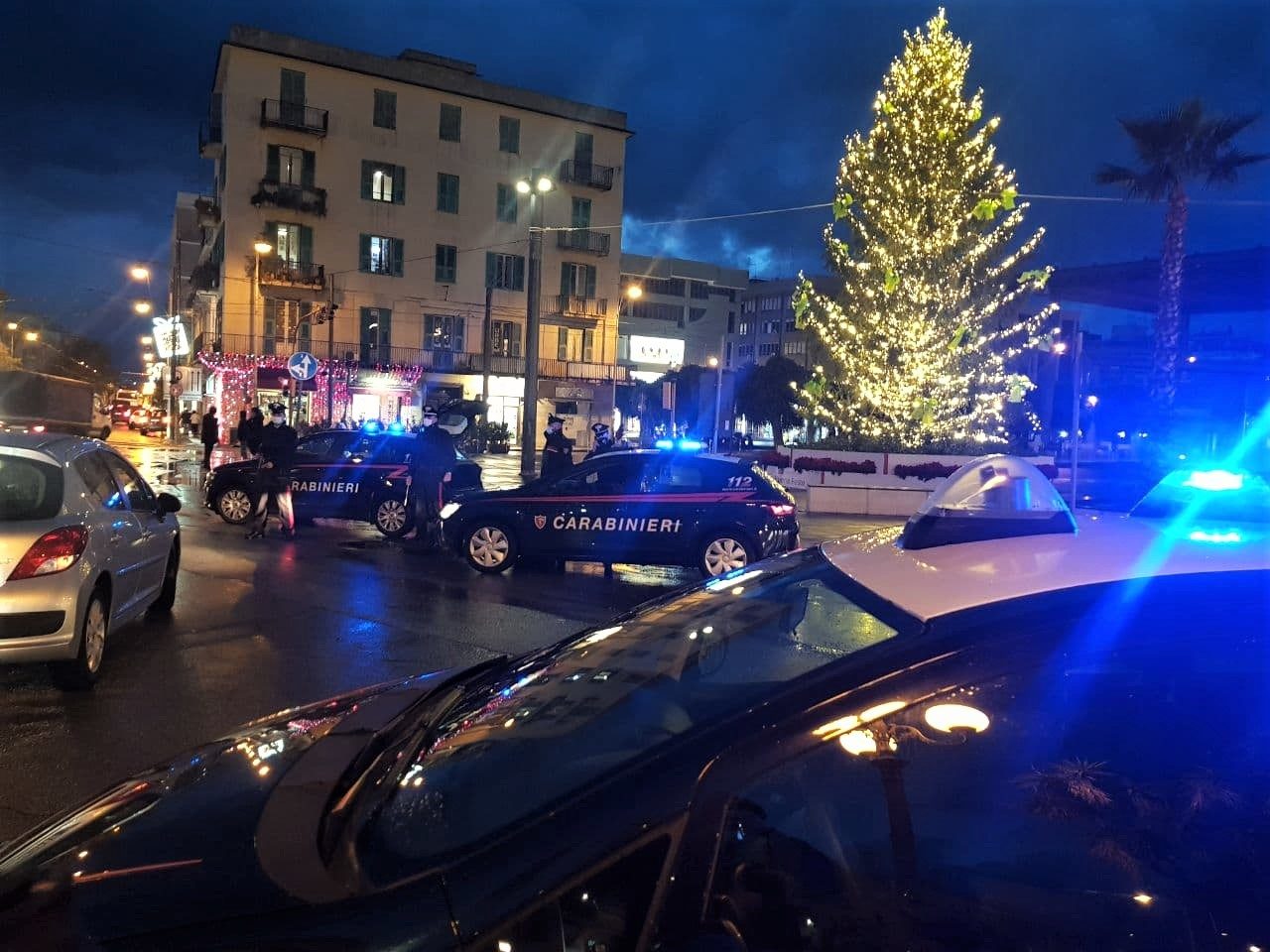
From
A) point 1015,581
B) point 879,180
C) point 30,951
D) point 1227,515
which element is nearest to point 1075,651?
point 1015,581

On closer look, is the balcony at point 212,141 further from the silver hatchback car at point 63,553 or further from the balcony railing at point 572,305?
the silver hatchback car at point 63,553

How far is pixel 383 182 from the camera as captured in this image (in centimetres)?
4672

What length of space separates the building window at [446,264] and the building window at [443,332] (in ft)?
5.77

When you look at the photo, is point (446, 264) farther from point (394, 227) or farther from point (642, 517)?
point (642, 517)

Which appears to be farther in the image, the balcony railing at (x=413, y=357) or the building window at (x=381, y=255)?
the building window at (x=381, y=255)

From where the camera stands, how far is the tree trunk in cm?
2995

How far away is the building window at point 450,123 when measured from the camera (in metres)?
47.7

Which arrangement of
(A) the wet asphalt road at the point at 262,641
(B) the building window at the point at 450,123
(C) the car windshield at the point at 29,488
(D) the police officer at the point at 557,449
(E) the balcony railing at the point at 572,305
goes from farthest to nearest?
1. (E) the balcony railing at the point at 572,305
2. (B) the building window at the point at 450,123
3. (D) the police officer at the point at 557,449
4. (C) the car windshield at the point at 29,488
5. (A) the wet asphalt road at the point at 262,641

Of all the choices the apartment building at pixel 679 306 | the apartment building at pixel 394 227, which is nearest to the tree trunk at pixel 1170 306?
the apartment building at pixel 394 227

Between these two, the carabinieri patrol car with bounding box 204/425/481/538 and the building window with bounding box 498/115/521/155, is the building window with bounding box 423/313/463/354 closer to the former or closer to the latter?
the building window with bounding box 498/115/521/155

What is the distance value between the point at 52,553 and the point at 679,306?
84.7 m

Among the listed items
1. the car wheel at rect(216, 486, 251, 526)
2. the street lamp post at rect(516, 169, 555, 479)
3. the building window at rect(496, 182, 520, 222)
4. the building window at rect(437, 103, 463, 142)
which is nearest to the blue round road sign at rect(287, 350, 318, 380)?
the street lamp post at rect(516, 169, 555, 479)

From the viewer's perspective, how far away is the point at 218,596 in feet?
30.7

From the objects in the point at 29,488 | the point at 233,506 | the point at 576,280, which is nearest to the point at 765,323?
the point at 576,280
